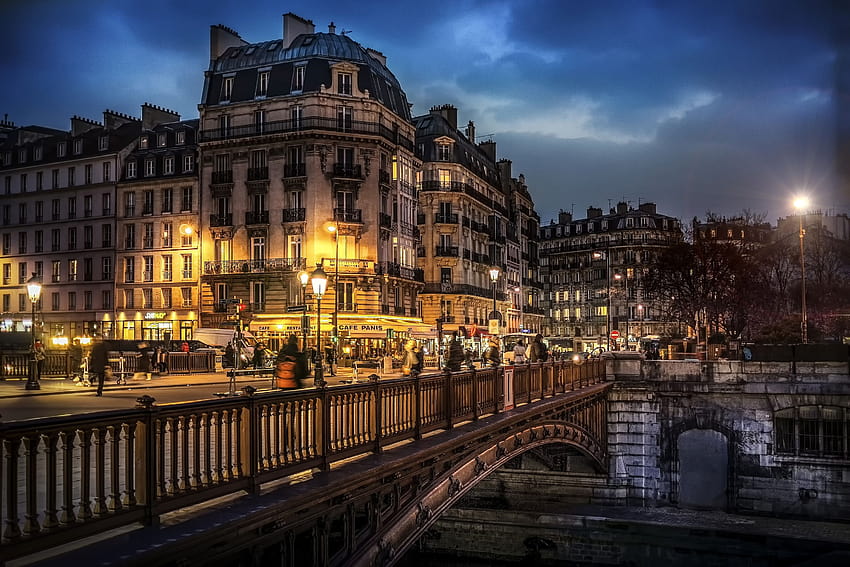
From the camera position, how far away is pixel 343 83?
56812 mm

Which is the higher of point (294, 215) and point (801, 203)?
point (294, 215)

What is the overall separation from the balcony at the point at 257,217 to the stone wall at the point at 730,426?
28407mm

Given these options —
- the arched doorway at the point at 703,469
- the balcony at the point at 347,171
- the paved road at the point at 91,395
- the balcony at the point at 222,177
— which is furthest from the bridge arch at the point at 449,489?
the balcony at the point at 222,177

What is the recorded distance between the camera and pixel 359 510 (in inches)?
440

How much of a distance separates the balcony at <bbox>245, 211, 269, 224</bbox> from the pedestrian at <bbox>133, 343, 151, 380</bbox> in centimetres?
2432

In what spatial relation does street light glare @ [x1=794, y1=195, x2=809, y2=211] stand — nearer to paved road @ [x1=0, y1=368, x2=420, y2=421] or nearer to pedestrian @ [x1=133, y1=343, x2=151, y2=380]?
paved road @ [x1=0, y1=368, x2=420, y2=421]

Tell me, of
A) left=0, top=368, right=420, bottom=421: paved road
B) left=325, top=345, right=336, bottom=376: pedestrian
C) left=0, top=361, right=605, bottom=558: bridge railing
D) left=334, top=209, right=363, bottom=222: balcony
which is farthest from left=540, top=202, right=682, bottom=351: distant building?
left=0, top=361, right=605, bottom=558: bridge railing

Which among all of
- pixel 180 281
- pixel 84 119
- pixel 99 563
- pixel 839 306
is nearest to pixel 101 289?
pixel 180 281

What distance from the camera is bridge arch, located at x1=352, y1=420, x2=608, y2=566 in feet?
36.8

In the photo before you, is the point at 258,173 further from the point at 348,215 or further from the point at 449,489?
the point at 449,489

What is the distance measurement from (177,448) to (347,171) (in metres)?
48.9

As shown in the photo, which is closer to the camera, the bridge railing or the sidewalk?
the bridge railing

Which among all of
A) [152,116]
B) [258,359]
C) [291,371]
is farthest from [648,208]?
[291,371]

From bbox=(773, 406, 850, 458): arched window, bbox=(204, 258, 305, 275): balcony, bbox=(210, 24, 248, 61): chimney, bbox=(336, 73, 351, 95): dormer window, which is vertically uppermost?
bbox=(210, 24, 248, 61): chimney
